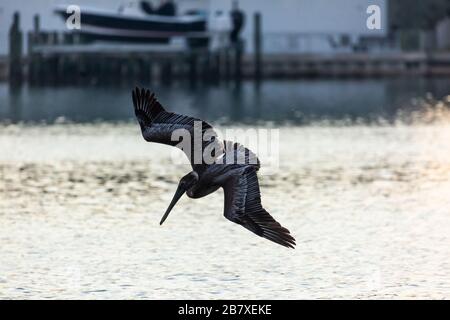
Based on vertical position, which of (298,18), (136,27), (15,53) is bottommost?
(15,53)

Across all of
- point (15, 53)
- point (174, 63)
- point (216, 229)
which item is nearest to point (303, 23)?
point (174, 63)

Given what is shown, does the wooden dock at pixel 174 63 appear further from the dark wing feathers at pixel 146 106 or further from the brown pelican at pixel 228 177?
the brown pelican at pixel 228 177

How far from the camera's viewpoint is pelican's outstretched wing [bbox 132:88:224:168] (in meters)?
16.0

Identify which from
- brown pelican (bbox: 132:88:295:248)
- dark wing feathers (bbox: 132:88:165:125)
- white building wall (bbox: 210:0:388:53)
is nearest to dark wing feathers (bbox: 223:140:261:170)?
brown pelican (bbox: 132:88:295:248)

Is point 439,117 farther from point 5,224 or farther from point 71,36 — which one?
point 71,36

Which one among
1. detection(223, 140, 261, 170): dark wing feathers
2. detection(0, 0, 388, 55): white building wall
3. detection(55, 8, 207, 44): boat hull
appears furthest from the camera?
detection(0, 0, 388, 55): white building wall

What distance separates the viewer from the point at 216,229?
25297 mm

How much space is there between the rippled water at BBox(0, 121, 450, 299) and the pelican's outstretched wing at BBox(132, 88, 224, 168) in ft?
12.2

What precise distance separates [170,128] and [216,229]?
9117mm

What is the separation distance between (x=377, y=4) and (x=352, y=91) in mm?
15037

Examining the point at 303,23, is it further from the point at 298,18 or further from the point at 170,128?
the point at 170,128

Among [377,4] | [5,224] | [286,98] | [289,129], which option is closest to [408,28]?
[377,4]

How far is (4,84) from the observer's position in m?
83.4

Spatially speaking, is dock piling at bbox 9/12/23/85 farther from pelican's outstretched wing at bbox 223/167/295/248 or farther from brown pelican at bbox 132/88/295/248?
pelican's outstretched wing at bbox 223/167/295/248
